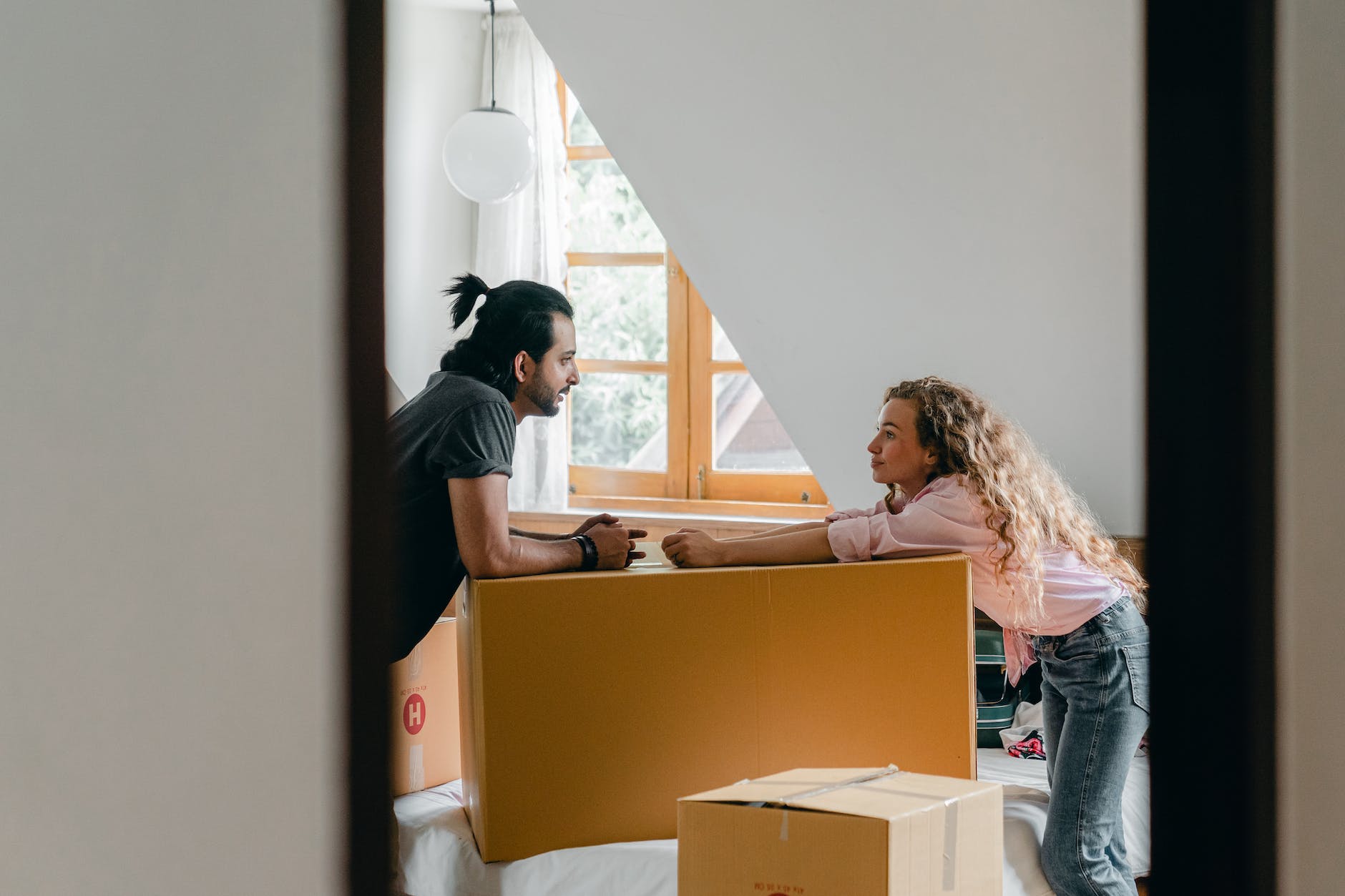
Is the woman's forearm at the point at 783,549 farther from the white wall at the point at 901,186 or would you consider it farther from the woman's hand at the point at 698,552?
the white wall at the point at 901,186

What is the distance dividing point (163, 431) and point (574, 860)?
865 millimetres

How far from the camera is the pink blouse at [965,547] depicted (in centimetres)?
165

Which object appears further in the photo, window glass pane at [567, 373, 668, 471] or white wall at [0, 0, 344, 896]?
window glass pane at [567, 373, 668, 471]

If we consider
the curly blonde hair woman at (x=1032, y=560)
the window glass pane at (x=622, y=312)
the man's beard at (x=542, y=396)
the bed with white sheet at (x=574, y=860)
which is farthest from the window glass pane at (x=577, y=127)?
the bed with white sheet at (x=574, y=860)

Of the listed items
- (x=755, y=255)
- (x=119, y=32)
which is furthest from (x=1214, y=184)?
(x=755, y=255)

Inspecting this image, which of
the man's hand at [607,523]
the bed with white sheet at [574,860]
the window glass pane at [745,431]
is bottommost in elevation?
the bed with white sheet at [574,860]

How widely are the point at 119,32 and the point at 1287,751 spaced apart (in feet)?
3.62

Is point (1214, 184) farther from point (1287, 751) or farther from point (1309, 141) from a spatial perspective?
point (1287, 751)

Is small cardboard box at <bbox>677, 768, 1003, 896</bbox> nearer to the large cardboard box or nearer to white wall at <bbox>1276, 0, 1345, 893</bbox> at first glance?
the large cardboard box

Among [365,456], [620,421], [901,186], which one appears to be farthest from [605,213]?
[365,456]

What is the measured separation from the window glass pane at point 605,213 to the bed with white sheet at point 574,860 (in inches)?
93.4

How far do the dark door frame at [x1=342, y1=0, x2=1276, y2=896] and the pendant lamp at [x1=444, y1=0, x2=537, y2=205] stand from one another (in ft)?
7.10

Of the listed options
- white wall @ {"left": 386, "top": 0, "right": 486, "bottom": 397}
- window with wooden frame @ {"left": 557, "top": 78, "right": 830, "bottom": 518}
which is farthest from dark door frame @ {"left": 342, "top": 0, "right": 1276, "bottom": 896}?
white wall @ {"left": 386, "top": 0, "right": 486, "bottom": 397}

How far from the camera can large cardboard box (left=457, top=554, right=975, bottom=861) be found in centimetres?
149
